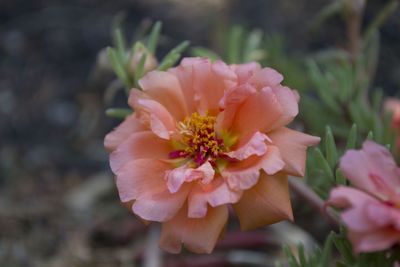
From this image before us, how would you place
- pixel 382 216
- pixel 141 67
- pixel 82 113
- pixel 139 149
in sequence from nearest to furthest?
pixel 382 216 → pixel 139 149 → pixel 141 67 → pixel 82 113

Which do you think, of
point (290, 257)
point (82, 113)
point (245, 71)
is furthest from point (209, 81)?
point (82, 113)

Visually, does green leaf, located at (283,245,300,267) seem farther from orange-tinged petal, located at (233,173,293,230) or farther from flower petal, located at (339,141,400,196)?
flower petal, located at (339,141,400,196)

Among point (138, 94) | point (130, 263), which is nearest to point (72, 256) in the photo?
point (130, 263)

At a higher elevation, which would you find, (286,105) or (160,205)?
(286,105)

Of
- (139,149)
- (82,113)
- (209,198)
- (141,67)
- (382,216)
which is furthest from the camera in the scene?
(82,113)

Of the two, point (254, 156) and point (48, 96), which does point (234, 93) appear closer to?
point (254, 156)

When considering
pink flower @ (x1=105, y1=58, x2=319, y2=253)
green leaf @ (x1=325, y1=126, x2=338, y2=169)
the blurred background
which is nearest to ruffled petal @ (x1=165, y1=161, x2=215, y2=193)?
pink flower @ (x1=105, y1=58, x2=319, y2=253)

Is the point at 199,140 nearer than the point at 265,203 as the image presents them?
No

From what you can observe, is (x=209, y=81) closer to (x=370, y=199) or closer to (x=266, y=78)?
A: (x=266, y=78)
